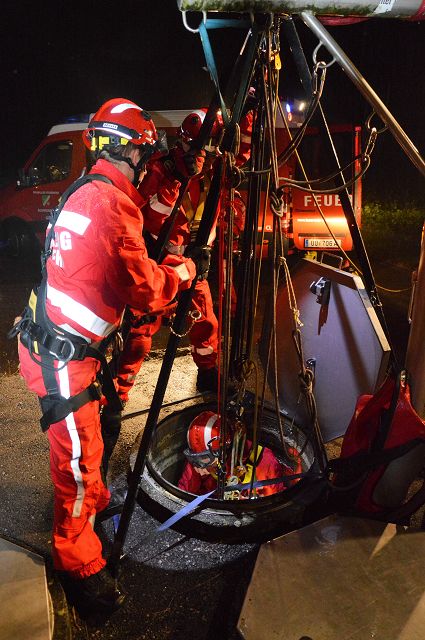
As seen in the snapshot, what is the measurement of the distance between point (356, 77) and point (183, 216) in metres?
2.34

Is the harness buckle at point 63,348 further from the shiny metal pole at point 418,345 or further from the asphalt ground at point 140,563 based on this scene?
the shiny metal pole at point 418,345

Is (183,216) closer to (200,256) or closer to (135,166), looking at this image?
(135,166)

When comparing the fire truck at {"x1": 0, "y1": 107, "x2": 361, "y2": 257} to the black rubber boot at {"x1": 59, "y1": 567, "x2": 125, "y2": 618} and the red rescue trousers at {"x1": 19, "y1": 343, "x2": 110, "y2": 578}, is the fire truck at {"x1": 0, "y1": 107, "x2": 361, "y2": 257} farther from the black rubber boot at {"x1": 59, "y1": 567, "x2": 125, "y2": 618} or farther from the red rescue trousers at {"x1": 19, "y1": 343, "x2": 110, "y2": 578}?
the black rubber boot at {"x1": 59, "y1": 567, "x2": 125, "y2": 618}

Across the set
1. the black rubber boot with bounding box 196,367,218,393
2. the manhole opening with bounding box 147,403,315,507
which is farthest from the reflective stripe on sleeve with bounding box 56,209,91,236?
the black rubber boot with bounding box 196,367,218,393

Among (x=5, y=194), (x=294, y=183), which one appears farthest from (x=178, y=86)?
(x=294, y=183)

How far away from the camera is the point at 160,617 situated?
2.28 metres

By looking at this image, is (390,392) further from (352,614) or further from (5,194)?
(5,194)

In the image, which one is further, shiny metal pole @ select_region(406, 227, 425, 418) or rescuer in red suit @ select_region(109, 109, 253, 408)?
rescuer in red suit @ select_region(109, 109, 253, 408)

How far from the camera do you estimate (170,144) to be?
8172 mm

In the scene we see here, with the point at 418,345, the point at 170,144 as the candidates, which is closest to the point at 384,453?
the point at 418,345

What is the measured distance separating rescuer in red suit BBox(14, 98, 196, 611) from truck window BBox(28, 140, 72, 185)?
23.7 ft

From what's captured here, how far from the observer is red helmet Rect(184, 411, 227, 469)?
302 cm

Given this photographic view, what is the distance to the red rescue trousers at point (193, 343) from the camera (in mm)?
3977

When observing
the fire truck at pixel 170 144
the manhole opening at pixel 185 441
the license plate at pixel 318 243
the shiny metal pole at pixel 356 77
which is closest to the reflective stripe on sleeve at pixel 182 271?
the shiny metal pole at pixel 356 77
